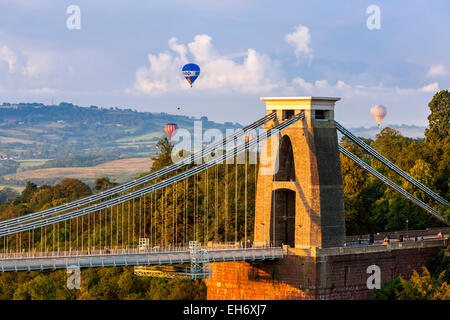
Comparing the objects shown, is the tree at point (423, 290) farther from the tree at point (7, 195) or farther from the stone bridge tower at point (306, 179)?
the tree at point (7, 195)

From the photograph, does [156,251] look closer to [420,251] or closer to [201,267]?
[201,267]

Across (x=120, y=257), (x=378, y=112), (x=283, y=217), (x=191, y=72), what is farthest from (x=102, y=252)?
(x=378, y=112)

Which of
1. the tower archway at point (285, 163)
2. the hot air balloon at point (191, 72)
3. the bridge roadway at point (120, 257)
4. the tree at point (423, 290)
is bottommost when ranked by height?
the tree at point (423, 290)

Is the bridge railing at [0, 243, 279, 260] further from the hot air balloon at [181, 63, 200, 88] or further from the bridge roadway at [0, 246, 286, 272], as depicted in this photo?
the hot air balloon at [181, 63, 200, 88]

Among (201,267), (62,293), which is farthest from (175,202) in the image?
(201,267)

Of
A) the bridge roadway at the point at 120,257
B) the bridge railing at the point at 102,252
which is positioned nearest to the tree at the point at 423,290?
the bridge roadway at the point at 120,257

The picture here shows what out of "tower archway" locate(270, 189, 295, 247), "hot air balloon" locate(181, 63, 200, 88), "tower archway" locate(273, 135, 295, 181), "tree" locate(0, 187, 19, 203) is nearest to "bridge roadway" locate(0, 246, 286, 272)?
"tower archway" locate(270, 189, 295, 247)

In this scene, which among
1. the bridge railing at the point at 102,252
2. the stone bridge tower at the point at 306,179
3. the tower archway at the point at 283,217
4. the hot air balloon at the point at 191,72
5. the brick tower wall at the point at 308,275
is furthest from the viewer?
the hot air balloon at the point at 191,72
